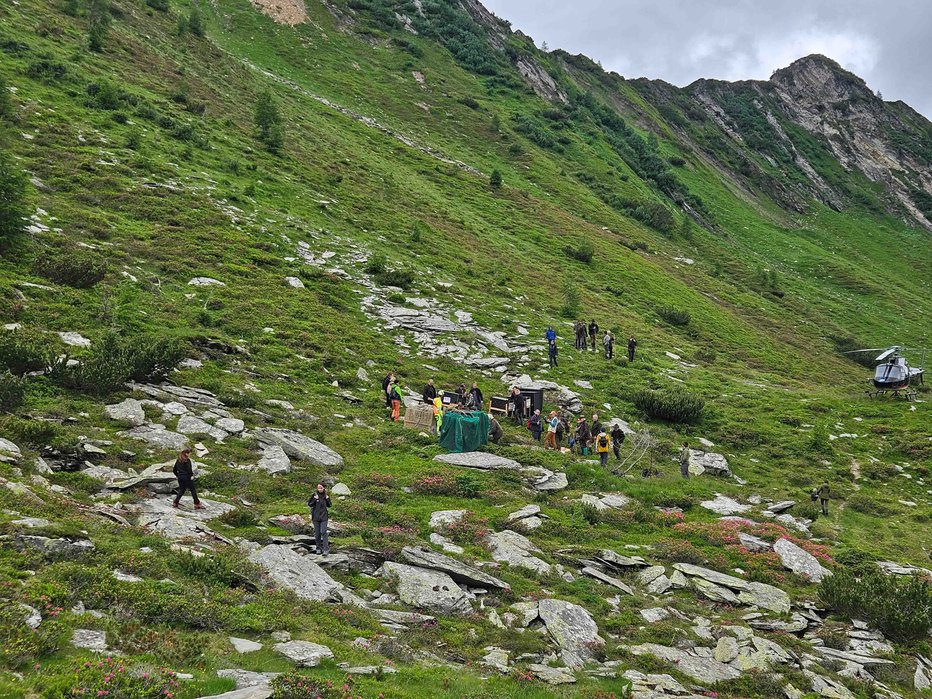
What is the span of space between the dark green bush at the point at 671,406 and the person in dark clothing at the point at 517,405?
6629 millimetres

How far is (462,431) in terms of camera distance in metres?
20.9

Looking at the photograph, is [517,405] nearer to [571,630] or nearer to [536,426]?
[536,426]

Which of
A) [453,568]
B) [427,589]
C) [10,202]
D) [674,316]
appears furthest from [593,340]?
[10,202]

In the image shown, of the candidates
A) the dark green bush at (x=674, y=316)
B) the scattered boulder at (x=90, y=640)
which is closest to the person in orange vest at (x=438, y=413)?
the scattered boulder at (x=90, y=640)

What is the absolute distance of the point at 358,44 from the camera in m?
89.1

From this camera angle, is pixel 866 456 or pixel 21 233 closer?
pixel 21 233

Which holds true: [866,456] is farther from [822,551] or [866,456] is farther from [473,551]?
[473,551]

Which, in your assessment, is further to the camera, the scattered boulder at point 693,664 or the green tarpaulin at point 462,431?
the green tarpaulin at point 462,431

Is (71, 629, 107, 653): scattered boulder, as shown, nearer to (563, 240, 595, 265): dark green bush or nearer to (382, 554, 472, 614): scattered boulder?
(382, 554, 472, 614): scattered boulder

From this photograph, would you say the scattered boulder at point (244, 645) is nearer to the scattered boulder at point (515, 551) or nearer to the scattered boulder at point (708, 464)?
the scattered boulder at point (515, 551)

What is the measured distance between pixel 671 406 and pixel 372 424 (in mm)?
14784

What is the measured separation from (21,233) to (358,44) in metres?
80.1

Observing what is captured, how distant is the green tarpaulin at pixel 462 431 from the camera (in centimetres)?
2070

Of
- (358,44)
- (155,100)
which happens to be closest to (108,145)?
(155,100)
